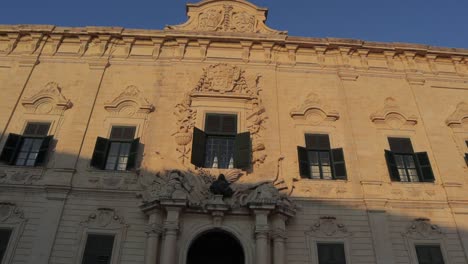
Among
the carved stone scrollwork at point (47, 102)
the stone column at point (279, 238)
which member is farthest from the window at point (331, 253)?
the carved stone scrollwork at point (47, 102)

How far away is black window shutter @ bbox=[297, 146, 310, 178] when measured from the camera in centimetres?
1342

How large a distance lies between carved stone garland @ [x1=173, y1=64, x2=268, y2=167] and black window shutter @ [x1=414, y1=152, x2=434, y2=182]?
5.86 metres

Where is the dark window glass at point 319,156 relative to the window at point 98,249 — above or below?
above

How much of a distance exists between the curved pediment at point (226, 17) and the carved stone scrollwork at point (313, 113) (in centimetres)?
371

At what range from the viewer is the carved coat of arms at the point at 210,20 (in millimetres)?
17006

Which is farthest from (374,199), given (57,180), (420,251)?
(57,180)

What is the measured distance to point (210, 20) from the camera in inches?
677

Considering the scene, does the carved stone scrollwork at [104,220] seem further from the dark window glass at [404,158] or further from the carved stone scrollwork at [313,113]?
the dark window glass at [404,158]

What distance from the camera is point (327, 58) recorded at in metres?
16.7

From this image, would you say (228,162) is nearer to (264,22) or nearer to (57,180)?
(57,180)

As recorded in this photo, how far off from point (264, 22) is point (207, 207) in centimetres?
947

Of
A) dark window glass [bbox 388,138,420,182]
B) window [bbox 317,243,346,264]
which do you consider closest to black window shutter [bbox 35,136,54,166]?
window [bbox 317,243,346,264]

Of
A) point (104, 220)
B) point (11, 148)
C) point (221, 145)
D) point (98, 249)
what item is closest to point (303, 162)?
point (221, 145)

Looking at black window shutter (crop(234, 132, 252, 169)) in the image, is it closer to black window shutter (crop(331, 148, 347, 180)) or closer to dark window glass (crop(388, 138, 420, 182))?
black window shutter (crop(331, 148, 347, 180))
